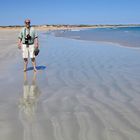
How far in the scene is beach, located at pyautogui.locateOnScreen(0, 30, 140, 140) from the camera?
436 cm

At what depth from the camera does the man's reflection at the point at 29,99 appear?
523 centimetres

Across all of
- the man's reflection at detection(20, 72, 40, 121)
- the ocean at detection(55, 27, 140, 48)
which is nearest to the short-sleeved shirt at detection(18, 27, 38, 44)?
the man's reflection at detection(20, 72, 40, 121)

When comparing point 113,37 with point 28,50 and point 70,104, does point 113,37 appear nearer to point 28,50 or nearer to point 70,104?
point 28,50

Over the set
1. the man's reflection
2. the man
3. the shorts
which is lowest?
the man's reflection

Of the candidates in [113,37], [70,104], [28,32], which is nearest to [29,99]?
→ [70,104]

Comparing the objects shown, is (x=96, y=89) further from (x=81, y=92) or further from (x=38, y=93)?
(x=38, y=93)

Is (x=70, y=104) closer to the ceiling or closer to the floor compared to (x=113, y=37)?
closer to the ceiling

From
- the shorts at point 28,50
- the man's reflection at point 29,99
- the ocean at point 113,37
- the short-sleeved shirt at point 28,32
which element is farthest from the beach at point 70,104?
the ocean at point 113,37

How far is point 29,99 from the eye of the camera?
20.3ft

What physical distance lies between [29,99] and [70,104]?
857 millimetres

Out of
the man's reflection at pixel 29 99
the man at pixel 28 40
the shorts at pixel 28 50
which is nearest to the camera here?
the man's reflection at pixel 29 99

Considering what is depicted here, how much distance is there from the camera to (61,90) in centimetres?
702

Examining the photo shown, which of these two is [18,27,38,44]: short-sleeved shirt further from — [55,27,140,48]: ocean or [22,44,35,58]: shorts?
[55,27,140,48]: ocean

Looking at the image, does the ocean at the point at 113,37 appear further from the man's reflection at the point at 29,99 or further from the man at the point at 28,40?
the man's reflection at the point at 29,99
